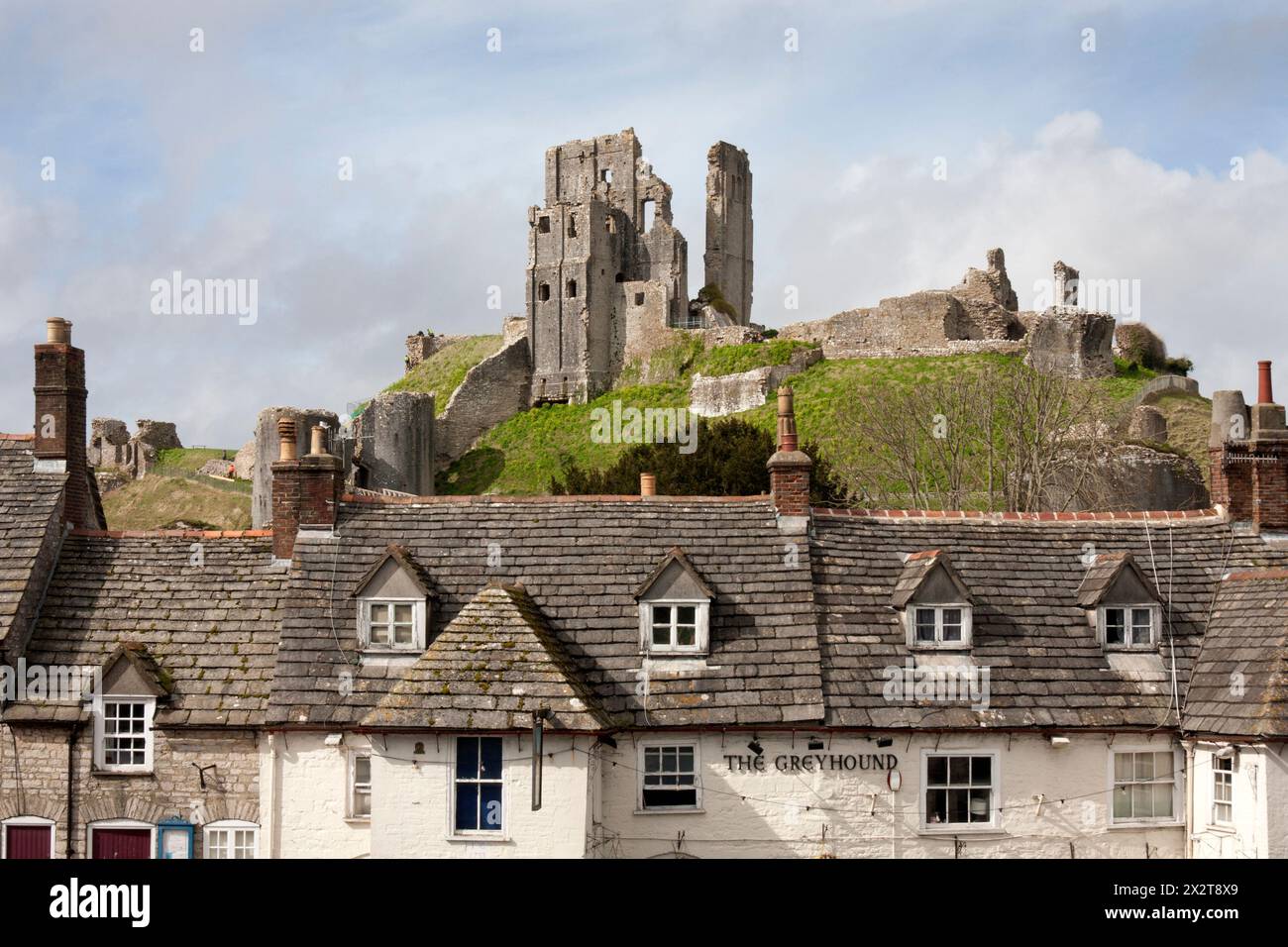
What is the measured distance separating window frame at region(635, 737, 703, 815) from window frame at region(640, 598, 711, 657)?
135 cm

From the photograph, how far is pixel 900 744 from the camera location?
73.2 feet

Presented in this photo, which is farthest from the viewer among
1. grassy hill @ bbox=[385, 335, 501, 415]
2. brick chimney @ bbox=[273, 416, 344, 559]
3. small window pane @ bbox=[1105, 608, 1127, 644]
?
grassy hill @ bbox=[385, 335, 501, 415]

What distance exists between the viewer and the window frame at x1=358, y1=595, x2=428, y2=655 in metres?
22.8

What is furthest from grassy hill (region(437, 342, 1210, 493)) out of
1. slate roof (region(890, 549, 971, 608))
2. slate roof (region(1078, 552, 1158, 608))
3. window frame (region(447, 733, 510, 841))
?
window frame (region(447, 733, 510, 841))

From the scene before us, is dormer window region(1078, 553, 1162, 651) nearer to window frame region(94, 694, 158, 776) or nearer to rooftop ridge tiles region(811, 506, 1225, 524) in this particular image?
rooftop ridge tiles region(811, 506, 1225, 524)

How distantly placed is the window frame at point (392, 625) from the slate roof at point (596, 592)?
23cm

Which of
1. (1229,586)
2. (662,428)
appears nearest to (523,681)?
(1229,586)

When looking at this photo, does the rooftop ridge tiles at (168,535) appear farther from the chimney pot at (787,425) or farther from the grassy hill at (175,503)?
the grassy hill at (175,503)

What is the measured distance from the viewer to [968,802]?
22.3 metres

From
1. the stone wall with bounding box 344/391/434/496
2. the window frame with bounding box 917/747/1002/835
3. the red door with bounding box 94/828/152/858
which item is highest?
the stone wall with bounding box 344/391/434/496

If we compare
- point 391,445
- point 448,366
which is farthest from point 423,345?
point 391,445

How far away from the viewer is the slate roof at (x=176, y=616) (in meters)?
22.8

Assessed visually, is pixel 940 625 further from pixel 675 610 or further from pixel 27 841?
pixel 27 841
